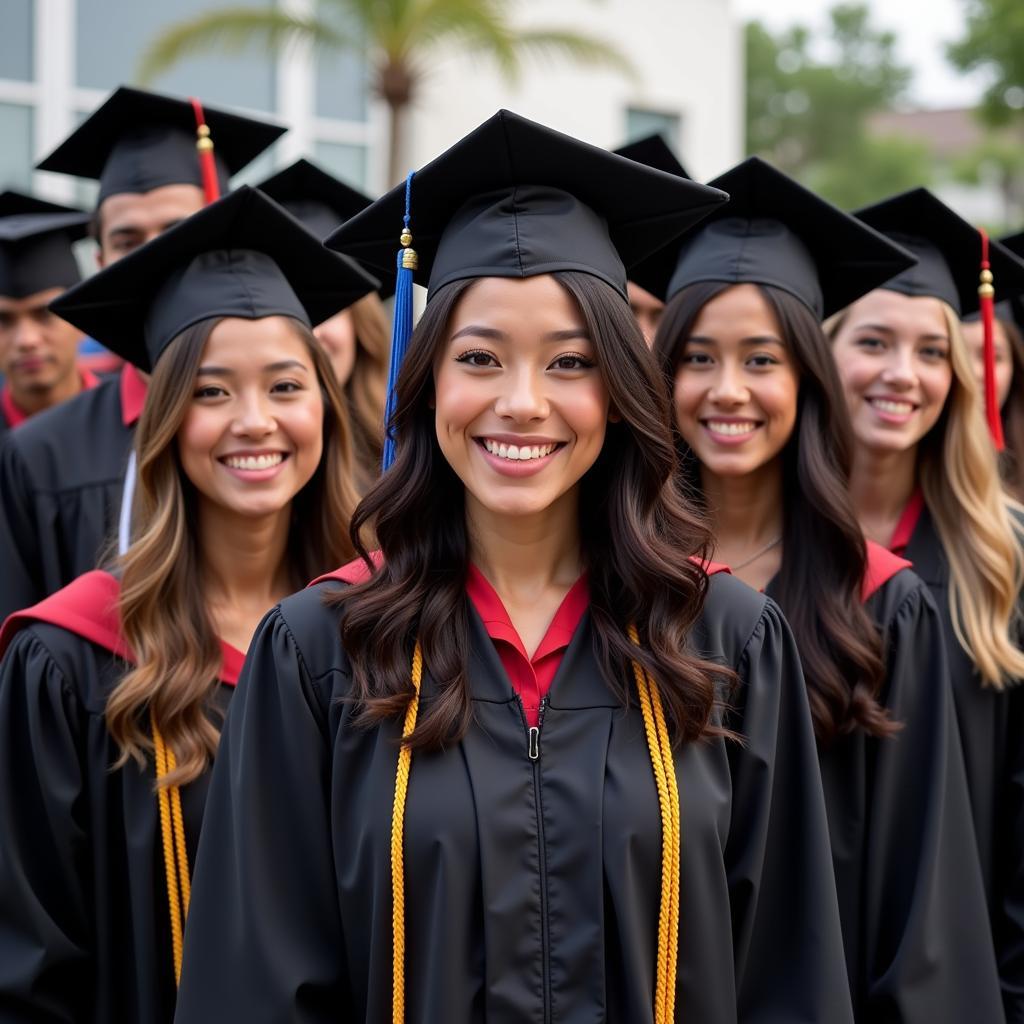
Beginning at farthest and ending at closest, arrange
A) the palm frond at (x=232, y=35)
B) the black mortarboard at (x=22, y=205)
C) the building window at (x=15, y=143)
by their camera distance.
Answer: the building window at (x=15, y=143), the palm frond at (x=232, y=35), the black mortarboard at (x=22, y=205)

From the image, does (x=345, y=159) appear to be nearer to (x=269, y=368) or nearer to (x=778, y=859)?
(x=269, y=368)

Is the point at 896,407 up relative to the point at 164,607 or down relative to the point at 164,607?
up

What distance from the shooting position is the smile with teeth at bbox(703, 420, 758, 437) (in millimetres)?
3039

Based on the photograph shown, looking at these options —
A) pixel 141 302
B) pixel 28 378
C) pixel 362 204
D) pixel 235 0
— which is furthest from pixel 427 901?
pixel 235 0

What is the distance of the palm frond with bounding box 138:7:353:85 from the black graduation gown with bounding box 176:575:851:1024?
29.5ft

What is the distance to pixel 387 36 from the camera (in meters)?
11.2

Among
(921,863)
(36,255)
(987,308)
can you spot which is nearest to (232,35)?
(36,255)

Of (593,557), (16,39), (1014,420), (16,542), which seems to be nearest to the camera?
(593,557)

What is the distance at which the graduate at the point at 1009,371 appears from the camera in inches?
170

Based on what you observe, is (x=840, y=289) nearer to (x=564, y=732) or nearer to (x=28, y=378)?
(x=564, y=732)

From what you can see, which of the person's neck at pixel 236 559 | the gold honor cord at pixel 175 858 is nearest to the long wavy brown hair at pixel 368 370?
the person's neck at pixel 236 559

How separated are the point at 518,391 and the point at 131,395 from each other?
198 centimetres

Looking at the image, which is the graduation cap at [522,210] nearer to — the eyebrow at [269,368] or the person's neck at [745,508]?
the eyebrow at [269,368]

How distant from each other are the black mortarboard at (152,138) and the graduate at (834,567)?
1.70m
